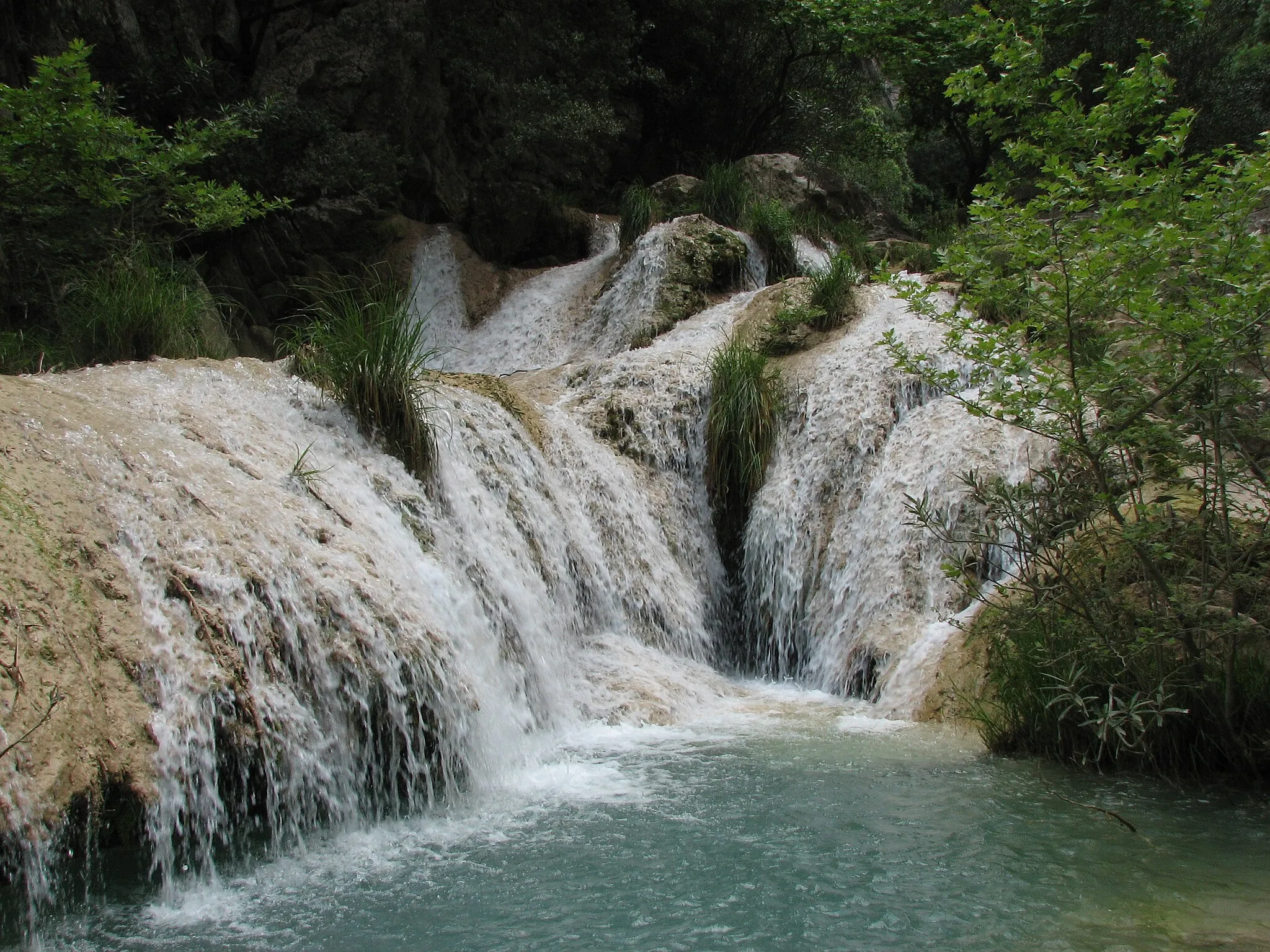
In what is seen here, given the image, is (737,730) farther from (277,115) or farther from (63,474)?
(277,115)

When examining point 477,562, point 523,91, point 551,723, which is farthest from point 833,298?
point 523,91

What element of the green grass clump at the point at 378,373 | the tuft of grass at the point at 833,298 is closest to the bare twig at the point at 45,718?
the green grass clump at the point at 378,373

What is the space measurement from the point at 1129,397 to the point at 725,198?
32.1ft

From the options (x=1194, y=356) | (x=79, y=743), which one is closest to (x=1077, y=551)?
(x=1194, y=356)

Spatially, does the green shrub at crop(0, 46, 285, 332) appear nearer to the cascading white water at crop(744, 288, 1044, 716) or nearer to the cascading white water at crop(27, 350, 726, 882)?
the cascading white water at crop(27, 350, 726, 882)

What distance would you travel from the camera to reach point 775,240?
1221cm

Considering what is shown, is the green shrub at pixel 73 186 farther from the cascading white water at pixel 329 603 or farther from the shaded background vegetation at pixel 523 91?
the cascading white water at pixel 329 603

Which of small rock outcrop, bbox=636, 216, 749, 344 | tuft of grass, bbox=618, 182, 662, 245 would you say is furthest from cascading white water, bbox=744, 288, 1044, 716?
tuft of grass, bbox=618, 182, 662, 245

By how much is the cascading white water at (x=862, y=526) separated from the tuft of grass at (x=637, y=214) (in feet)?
17.5

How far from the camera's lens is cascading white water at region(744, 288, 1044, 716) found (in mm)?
6402

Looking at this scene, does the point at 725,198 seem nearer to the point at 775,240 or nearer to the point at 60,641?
the point at 775,240

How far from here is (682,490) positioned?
811cm

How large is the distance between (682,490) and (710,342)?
7.09ft

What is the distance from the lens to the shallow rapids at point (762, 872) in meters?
2.87
